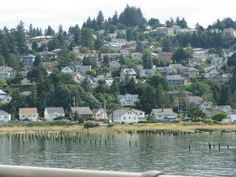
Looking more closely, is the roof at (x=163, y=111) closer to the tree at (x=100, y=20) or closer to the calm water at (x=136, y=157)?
the calm water at (x=136, y=157)

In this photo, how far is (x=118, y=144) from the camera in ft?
151

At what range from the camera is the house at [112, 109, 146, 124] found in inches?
2788

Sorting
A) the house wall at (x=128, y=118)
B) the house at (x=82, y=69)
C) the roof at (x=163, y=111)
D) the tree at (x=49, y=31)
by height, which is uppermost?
the tree at (x=49, y=31)

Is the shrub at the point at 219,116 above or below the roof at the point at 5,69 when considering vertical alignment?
below

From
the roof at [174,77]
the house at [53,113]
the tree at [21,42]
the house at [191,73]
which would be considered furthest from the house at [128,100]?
the tree at [21,42]

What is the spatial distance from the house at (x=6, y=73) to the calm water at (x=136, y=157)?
54.1 m

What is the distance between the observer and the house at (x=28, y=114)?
70000 millimetres

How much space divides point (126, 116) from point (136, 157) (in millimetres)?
35695

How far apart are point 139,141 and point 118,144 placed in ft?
11.1

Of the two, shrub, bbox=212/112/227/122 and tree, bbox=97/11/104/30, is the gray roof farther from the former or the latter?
tree, bbox=97/11/104/30

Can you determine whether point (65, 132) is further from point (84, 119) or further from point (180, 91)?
point (180, 91)

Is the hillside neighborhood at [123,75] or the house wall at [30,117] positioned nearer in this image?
the house wall at [30,117]

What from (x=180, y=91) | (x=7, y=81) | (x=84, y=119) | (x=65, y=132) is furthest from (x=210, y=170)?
(x=7, y=81)

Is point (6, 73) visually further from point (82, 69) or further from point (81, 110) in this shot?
point (81, 110)
